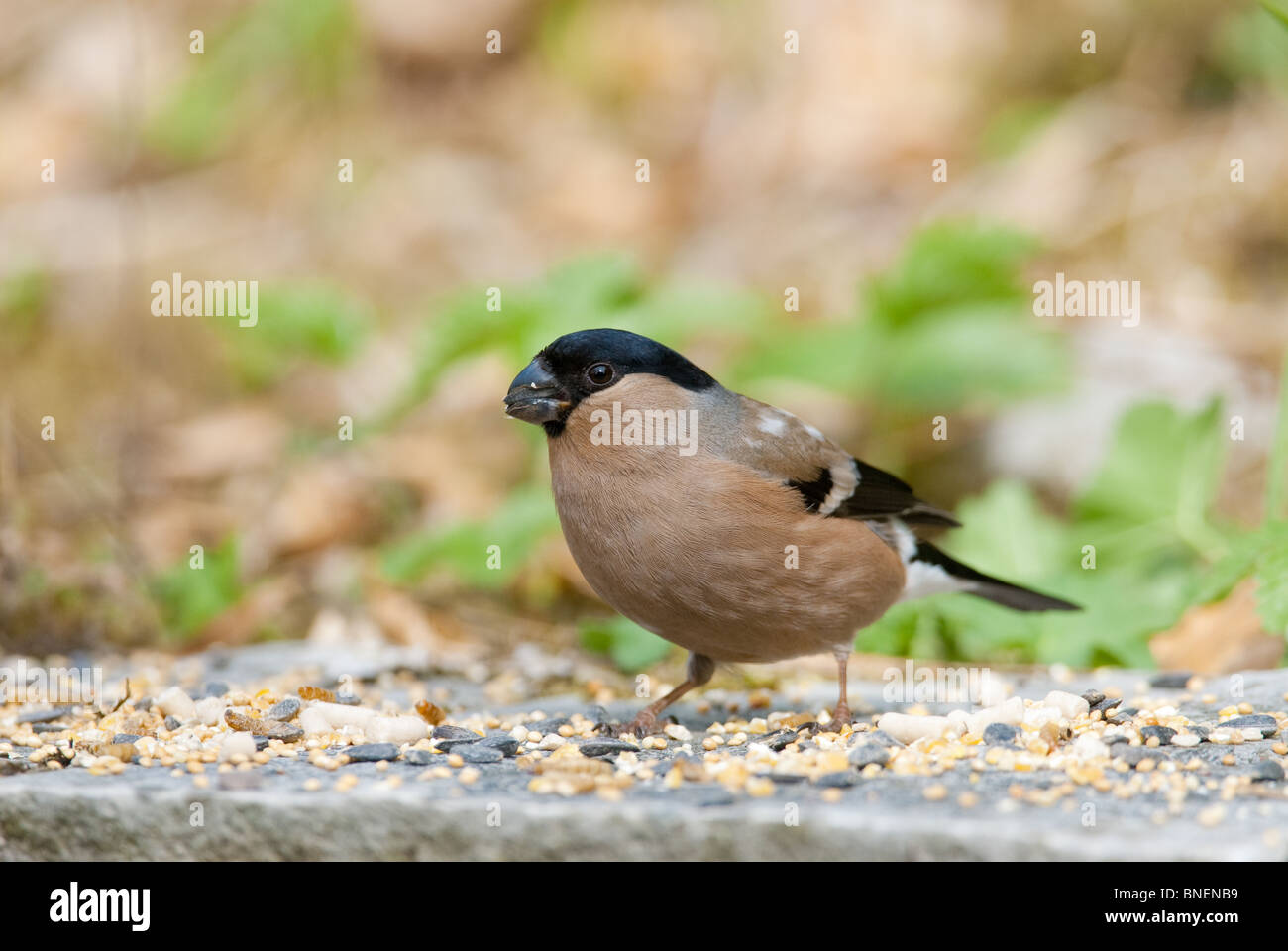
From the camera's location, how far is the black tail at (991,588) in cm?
526

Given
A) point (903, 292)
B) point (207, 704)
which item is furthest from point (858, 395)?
point (207, 704)

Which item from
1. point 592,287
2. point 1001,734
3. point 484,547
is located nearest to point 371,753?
point 1001,734

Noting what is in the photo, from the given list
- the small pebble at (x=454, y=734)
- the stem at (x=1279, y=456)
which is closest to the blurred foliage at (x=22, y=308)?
the small pebble at (x=454, y=734)

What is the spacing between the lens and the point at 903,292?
7.42 metres

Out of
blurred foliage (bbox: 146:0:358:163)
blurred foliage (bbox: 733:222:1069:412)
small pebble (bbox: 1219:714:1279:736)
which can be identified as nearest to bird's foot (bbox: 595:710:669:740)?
small pebble (bbox: 1219:714:1279:736)

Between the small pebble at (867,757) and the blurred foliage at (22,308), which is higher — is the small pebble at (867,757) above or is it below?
below

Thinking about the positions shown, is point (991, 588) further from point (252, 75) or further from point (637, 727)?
point (252, 75)

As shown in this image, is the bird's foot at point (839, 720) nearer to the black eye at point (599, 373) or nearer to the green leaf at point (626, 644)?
the green leaf at point (626, 644)

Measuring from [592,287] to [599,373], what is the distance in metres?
2.24

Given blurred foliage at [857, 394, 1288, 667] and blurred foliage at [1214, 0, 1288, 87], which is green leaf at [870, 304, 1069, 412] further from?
blurred foliage at [1214, 0, 1288, 87]

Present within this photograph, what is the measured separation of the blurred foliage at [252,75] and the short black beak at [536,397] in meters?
8.18

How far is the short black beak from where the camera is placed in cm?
437

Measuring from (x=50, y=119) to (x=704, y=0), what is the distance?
227 inches
